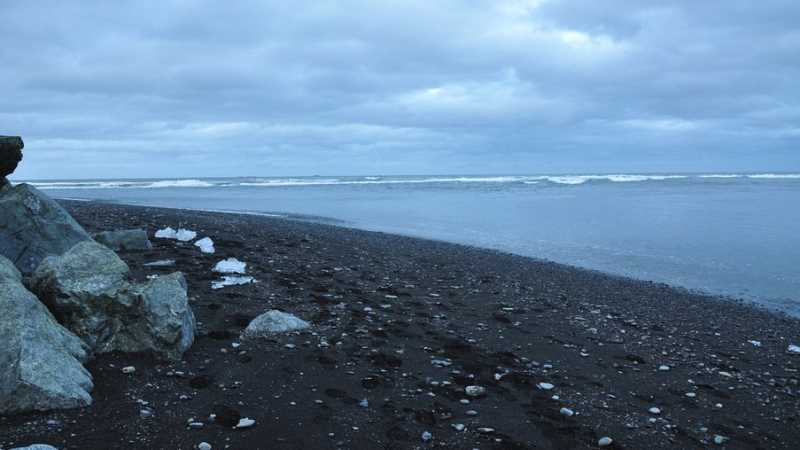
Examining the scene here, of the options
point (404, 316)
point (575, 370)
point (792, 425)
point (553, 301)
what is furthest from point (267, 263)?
point (792, 425)

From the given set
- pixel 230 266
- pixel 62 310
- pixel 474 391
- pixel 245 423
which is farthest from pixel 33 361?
pixel 230 266

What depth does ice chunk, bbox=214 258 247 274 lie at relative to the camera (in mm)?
10609

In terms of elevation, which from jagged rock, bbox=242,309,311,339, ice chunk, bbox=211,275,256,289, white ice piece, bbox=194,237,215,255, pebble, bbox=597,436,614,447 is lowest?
pebble, bbox=597,436,614,447

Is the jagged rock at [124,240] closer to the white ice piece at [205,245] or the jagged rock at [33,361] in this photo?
the white ice piece at [205,245]

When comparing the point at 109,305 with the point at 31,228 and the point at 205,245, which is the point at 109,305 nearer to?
the point at 31,228

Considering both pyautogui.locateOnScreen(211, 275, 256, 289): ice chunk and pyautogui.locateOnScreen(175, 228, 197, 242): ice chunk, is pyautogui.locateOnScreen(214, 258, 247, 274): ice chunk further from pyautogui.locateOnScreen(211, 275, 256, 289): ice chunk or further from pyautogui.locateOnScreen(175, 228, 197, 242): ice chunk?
pyautogui.locateOnScreen(175, 228, 197, 242): ice chunk

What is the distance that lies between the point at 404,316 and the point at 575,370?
9.50 ft

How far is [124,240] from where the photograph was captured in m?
11.0

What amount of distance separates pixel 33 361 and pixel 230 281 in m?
4.95

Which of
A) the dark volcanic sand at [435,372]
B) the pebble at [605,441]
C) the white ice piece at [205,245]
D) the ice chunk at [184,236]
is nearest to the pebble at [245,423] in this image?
the dark volcanic sand at [435,372]

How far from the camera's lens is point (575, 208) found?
125ft

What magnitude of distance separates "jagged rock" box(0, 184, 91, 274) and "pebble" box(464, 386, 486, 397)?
622 cm

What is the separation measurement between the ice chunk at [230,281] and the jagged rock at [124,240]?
2.37m

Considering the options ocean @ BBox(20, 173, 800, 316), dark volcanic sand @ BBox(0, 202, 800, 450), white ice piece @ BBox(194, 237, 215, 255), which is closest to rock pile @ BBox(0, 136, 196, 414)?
dark volcanic sand @ BBox(0, 202, 800, 450)
